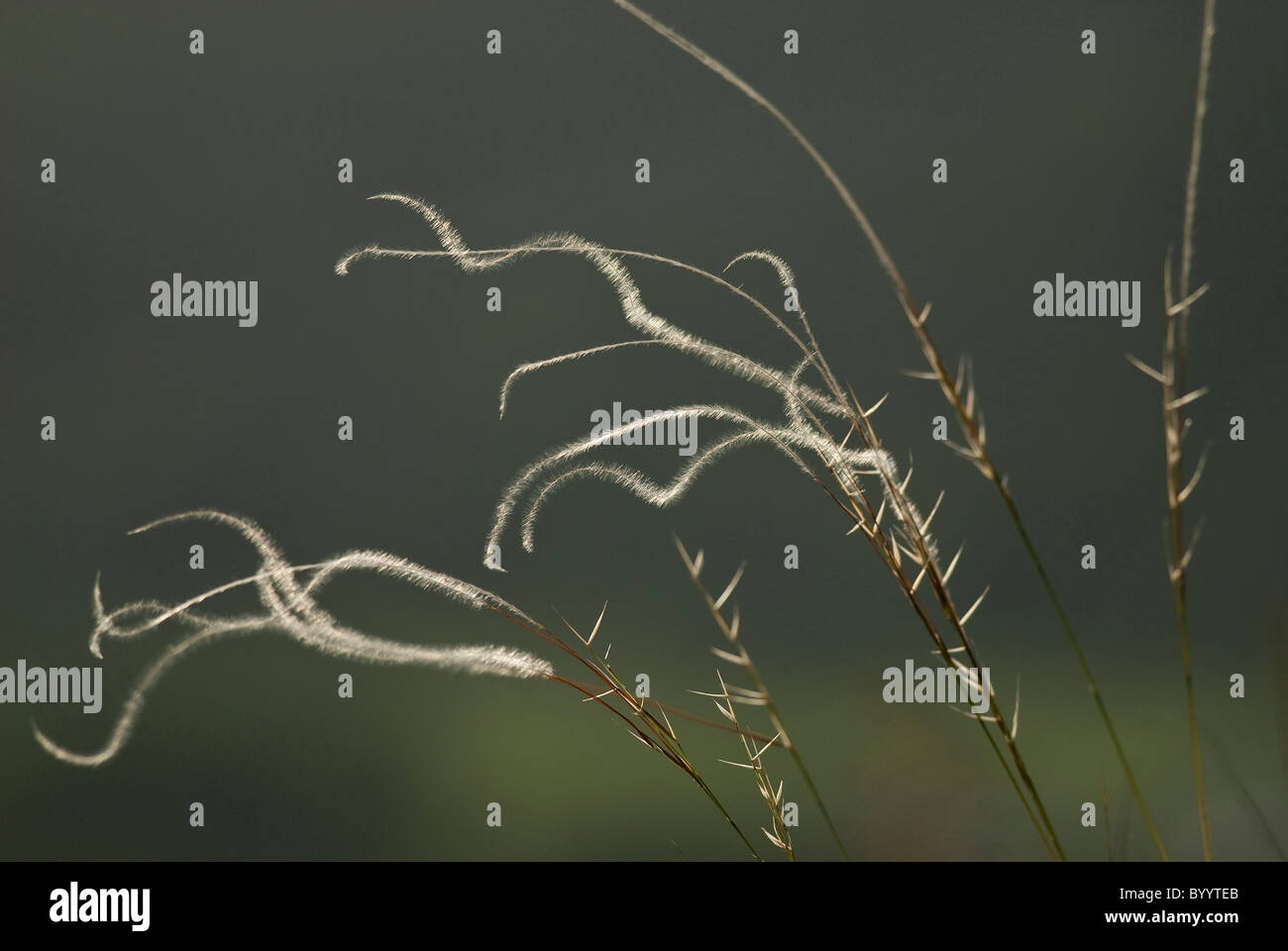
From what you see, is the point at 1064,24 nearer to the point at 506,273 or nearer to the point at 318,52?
the point at 506,273

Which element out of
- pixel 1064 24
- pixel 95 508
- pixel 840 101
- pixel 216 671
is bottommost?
pixel 216 671

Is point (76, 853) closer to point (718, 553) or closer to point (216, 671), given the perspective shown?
point (216, 671)

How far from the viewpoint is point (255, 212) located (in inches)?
57.5

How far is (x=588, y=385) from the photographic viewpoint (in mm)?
1467

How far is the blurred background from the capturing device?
143 cm

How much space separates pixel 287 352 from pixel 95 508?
0.39m

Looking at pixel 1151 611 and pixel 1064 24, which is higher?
pixel 1064 24

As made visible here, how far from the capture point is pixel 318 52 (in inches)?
57.4

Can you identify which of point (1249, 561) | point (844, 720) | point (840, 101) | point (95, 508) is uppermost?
point (840, 101)

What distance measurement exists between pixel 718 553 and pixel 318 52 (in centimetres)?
102

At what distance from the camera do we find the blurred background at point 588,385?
4.69 ft

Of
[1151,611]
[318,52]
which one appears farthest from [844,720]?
[318,52]

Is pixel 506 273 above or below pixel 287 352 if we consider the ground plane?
above

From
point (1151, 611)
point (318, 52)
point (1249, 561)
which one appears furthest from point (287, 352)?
point (1249, 561)
